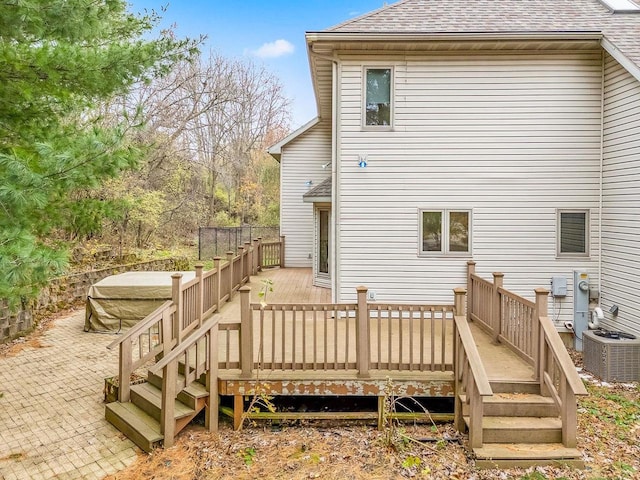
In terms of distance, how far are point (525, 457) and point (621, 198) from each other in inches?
213

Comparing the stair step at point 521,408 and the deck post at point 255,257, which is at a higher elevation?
the deck post at point 255,257

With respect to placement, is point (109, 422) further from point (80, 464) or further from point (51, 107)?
point (51, 107)

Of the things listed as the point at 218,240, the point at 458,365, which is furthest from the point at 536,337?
the point at 218,240

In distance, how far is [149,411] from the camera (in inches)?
196

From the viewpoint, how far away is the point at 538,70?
300 inches

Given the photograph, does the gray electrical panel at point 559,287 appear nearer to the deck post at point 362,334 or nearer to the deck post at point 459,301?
the deck post at point 459,301

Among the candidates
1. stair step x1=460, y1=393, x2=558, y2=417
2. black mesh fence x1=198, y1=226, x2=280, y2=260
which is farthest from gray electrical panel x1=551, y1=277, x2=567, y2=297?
black mesh fence x1=198, y1=226, x2=280, y2=260

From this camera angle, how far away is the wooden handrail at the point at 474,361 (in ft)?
13.0

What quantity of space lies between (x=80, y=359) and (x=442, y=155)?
8.04 m

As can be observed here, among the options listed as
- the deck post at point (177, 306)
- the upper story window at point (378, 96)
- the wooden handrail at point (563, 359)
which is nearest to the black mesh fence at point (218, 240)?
the upper story window at point (378, 96)

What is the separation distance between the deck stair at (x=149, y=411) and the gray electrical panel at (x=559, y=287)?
6718 millimetres

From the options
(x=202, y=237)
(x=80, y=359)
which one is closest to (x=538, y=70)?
(x=80, y=359)

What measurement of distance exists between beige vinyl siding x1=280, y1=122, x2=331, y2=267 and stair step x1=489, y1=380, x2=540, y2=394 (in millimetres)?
9755

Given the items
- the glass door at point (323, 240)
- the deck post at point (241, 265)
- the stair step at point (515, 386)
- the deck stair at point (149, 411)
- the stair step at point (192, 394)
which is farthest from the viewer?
the glass door at point (323, 240)
